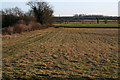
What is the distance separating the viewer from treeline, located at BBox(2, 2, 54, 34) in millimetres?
20895

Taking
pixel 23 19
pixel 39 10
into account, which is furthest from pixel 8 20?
pixel 39 10

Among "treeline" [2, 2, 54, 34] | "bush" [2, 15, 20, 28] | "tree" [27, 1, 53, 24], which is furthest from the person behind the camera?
"tree" [27, 1, 53, 24]

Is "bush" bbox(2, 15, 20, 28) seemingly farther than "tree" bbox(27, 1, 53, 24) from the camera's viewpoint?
No

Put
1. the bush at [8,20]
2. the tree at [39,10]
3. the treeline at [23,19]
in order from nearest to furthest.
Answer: the treeline at [23,19]
the bush at [8,20]
the tree at [39,10]

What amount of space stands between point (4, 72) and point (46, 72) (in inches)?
64.9

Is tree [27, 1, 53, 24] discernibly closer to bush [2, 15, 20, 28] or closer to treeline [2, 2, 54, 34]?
treeline [2, 2, 54, 34]

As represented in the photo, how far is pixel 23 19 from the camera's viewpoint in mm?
28531

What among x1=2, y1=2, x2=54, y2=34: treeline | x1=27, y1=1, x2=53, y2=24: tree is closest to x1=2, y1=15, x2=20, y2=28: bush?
x1=2, y1=2, x2=54, y2=34: treeline

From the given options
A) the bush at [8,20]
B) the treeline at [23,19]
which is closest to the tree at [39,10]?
the treeline at [23,19]

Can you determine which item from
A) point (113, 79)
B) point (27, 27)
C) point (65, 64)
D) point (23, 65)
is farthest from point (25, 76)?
point (27, 27)

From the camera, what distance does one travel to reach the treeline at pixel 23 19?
20895 millimetres

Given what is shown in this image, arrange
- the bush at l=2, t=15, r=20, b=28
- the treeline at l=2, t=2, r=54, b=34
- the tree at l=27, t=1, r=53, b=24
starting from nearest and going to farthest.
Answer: the treeline at l=2, t=2, r=54, b=34
the bush at l=2, t=15, r=20, b=28
the tree at l=27, t=1, r=53, b=24

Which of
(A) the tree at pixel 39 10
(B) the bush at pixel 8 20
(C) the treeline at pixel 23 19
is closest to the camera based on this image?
(C) the treeline at pixel 23 19

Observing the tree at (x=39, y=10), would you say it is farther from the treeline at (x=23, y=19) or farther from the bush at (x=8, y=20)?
the bush at (x=8, y=20)
